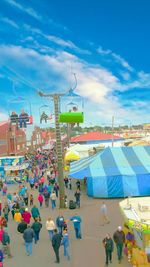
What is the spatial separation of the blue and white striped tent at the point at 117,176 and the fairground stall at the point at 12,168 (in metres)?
10.1

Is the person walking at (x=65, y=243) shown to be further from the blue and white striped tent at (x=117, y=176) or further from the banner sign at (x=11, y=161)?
the banner sign at (x=11, y=161)

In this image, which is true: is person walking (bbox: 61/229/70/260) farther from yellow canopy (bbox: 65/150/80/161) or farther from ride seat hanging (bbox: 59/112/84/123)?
yellow canopy (bbox: 65/150/80/161)

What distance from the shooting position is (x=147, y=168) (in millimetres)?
24156

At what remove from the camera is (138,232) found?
35.9 ft

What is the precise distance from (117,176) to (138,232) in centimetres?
1251

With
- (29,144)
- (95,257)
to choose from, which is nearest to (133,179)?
(95,257)

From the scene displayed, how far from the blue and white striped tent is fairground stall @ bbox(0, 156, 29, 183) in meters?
10.1

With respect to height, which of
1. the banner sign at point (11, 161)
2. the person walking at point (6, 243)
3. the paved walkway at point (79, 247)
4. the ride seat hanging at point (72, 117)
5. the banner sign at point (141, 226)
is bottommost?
the paved walkway at point (79, 247)

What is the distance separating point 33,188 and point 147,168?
424 inches

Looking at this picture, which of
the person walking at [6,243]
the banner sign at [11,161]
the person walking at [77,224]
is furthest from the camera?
the banner sign at [11,161]

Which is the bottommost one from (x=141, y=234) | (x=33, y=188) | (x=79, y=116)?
(x=33, y=188)

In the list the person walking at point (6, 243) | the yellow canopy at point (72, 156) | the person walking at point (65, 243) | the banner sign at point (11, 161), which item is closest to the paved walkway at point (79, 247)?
the person walking at point (65, 243)

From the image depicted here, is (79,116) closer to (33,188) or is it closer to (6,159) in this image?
(33,188)

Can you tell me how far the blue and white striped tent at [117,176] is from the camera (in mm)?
23359
